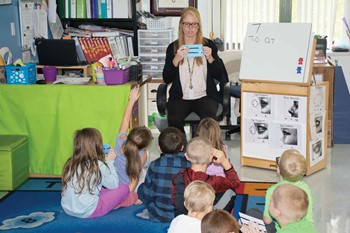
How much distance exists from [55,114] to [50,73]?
35 cm

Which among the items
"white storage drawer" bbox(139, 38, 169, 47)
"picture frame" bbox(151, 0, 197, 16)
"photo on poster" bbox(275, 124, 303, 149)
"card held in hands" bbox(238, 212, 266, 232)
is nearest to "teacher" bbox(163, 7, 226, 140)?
"photo on poster" bbox(275, 124, 303, 149)

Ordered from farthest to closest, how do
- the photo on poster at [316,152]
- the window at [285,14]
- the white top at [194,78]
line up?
1. the window at [285,14]
2. the white top at [194,78]
3. the photo on poster at [316,152]

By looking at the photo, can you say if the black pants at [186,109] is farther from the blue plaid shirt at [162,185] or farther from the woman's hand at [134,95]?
the blue plaid shirt at [162,185]

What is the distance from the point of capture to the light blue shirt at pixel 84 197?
3.56 m

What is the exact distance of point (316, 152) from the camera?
458 centimetres

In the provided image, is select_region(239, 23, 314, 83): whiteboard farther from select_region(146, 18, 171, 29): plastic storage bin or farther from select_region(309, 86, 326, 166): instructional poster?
select_region(146, 18, 171, 29): plastic storage bin

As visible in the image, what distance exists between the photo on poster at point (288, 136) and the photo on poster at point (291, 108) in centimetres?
5

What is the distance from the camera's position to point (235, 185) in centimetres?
323

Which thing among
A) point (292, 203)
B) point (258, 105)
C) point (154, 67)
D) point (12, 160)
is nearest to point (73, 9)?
point (154, 67)

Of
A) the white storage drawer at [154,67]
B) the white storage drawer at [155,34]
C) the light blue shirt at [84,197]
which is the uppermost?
the white storage drawer at [155,34]

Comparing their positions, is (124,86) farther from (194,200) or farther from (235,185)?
(194,200)

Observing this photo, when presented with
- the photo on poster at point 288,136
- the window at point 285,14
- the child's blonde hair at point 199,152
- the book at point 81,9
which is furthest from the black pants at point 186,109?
the window at point 285,14

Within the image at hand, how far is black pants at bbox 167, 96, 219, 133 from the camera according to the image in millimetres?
4480

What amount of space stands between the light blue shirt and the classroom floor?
4.03 ft
